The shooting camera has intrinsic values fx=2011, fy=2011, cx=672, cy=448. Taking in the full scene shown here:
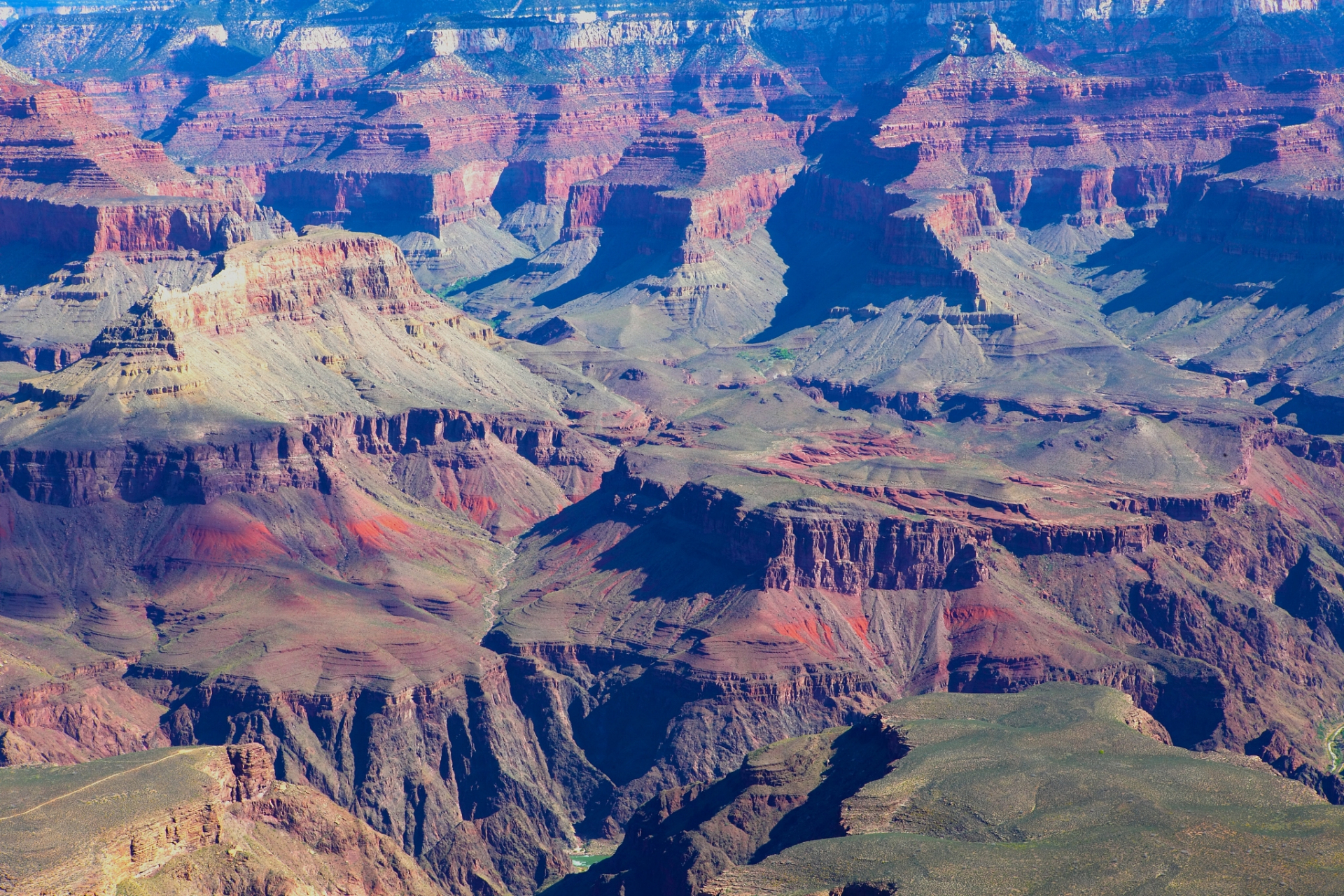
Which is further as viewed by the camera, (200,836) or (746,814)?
(746,814)

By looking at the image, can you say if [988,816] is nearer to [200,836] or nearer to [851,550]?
[200,836]

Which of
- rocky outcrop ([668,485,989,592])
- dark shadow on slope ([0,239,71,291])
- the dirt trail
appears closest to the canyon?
rocky outcrop ([668,485,989,592])

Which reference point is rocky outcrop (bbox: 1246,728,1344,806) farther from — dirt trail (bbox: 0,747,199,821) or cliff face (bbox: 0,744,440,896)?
dirt trail (bbox: 0,747,199,821)

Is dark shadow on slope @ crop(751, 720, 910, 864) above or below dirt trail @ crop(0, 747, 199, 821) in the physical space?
above

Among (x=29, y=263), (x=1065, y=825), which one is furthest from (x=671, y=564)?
(x=29, y=263)

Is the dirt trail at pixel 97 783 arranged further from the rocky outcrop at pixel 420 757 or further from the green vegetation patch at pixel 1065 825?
the green vegetation patch at pixel 1065 825

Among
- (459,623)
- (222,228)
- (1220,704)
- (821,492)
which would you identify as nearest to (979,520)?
(821,492)

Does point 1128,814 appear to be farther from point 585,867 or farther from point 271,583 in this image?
point 271,583

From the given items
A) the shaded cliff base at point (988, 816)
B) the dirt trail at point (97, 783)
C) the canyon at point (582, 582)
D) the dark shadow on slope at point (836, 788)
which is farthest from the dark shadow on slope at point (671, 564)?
the dirt trail at point (97, 783)
